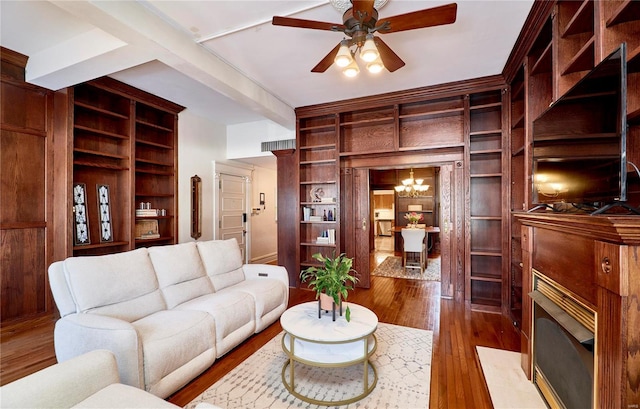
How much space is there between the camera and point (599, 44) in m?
1.51

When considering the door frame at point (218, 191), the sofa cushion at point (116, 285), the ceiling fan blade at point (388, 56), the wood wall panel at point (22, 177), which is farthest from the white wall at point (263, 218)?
the ceiling fan blade at point (388, 56)

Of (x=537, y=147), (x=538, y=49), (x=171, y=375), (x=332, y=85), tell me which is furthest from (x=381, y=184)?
(x=171, y=375)

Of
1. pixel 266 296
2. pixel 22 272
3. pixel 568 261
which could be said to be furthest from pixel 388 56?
pixel 22 272

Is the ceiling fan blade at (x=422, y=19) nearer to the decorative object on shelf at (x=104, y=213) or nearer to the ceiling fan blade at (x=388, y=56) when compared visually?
the ceiling fan blade at (x=388, y=56)

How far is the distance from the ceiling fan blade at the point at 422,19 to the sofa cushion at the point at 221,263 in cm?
265

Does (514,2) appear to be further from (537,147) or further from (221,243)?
(221,243)

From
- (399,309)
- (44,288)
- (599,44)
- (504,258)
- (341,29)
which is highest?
(341,29)

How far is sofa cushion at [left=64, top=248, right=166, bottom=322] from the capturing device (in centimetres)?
198

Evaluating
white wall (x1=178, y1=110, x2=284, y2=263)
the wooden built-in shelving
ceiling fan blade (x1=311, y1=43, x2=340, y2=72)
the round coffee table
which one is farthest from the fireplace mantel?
the wooden built-in shelving

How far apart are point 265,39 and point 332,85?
125cm

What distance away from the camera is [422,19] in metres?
1.86

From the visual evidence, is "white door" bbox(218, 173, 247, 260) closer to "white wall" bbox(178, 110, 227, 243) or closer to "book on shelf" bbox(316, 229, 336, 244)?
"white wall" bbox(178, 110, 227, 243)

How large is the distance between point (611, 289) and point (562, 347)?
0.69 metres

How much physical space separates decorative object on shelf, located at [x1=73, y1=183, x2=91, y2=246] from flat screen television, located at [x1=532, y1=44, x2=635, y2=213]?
188 inches
